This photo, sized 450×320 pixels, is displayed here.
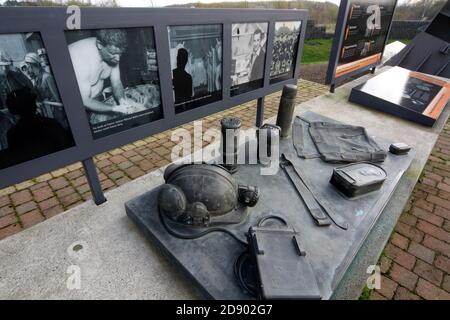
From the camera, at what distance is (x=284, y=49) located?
408 centimetres

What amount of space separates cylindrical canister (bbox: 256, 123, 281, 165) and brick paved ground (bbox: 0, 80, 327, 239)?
1.57 metres

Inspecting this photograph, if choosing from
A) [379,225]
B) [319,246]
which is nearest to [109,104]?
[319,246]

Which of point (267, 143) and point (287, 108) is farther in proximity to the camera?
point (287, 108)

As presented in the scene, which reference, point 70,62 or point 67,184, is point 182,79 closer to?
point 70,62

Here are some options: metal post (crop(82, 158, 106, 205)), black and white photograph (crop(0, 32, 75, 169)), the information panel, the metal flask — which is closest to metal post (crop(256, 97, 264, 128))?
the information panel

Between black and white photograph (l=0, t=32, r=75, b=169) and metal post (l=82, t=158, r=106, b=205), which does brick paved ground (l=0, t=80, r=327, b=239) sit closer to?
metal post (l=82, t=158, r=106, b=205)

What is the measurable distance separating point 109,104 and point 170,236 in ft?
4.31

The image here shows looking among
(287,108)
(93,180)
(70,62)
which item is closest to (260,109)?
(287,108)

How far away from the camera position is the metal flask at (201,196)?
2021 millimetres

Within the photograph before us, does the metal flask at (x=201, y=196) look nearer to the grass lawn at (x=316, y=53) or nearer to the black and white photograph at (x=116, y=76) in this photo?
the black and white photograph at (x=116, y=76)

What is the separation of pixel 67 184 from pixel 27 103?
1836mm
